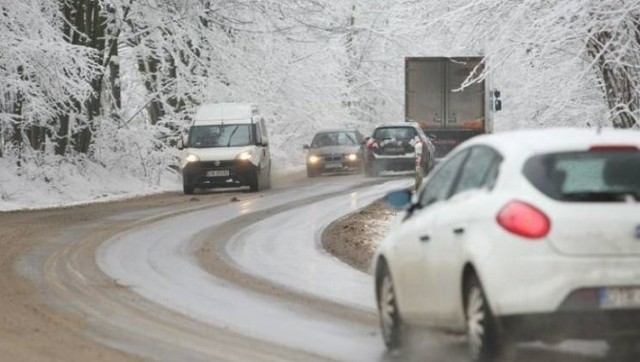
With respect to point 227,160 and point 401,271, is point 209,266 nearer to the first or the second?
point 401,271

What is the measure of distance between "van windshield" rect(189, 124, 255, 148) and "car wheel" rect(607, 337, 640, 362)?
26.4 meters

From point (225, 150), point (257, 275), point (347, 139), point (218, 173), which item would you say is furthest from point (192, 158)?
point (257, 275)

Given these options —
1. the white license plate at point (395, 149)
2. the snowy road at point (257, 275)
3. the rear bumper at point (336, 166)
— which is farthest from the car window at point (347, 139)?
the snowy road at point (257, 275)

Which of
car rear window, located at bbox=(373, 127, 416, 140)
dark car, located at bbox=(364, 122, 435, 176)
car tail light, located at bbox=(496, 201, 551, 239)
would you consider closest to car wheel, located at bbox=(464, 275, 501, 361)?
car tail light, located at bbox=(496, 201, 551, 239)

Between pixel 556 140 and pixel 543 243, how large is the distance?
842 millimetres

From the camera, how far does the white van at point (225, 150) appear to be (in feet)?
113

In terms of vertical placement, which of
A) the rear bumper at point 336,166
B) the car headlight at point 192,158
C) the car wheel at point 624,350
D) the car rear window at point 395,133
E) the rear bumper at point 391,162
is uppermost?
the car wheel at point 624,350

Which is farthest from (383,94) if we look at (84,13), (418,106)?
(84,13)

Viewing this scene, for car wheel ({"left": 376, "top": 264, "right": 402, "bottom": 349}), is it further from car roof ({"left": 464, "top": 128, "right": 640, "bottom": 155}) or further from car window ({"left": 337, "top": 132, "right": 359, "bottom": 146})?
car window ({"left": 337, "top": 132, "right": 359, "bottom": 146})

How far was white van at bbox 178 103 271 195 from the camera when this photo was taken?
34531 mm

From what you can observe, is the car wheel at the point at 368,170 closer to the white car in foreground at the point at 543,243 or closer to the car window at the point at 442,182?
the car window at the point at 442,182

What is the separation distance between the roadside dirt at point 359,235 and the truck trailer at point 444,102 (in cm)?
1414

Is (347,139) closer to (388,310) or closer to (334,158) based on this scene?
(334,158)

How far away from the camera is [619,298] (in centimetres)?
793
